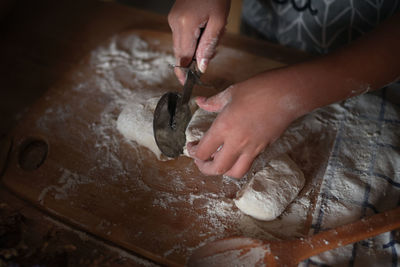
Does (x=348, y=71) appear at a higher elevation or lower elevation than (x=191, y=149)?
higher

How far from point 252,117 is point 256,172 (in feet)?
0.88

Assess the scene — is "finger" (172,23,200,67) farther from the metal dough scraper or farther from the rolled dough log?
the rolled dough log

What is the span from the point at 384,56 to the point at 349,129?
29 cm

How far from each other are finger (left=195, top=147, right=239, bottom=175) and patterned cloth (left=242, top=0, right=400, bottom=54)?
699mm

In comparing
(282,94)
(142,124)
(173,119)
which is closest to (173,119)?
(173,119)

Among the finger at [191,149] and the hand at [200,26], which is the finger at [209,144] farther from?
the hand at [200,26]

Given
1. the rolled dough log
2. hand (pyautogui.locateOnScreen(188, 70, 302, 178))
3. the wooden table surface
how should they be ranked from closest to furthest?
1. hand (pyautogui.locateOnScreen(188, 70, 302, 178))
2. the rolled dough log
3. the wooden table surface

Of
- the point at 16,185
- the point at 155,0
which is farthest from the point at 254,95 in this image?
the point at 155,0

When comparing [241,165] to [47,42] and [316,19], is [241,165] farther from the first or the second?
[47,42]

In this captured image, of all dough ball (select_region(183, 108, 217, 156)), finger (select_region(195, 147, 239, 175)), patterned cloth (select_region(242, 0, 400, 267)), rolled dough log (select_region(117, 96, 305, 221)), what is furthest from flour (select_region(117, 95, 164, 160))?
patterned cloth (select_region(242, 0, 400, 267))

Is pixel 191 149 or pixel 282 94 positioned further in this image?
pixel 191 149

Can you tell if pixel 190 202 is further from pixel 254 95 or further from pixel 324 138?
pixel 324 138

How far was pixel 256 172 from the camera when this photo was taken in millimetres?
953

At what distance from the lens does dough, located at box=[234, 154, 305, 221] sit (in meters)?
0.84
